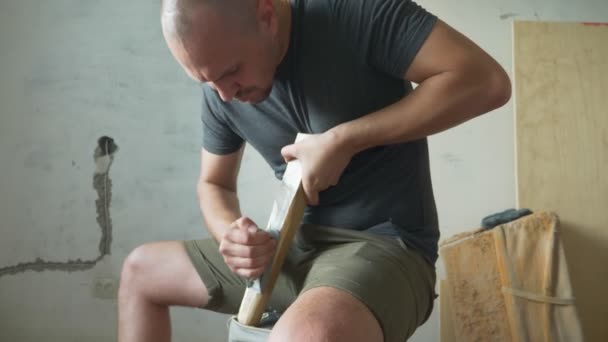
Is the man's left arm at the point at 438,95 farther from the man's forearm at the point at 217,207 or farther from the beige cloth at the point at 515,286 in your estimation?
the beige cloth at the point at 515,286

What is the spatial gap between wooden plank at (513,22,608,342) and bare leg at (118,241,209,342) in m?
1.21

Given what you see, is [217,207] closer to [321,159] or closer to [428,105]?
[321,159]

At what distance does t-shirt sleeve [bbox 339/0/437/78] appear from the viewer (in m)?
0.94

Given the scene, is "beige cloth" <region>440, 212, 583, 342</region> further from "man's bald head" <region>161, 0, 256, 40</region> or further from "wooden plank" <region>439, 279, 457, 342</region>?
"man's bald head" <region>161, 0, 256, 40</region>

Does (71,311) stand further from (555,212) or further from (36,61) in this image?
(555,212)

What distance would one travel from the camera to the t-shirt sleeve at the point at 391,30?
937mm

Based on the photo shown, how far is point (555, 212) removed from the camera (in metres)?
1.88

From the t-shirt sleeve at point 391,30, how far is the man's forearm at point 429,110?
2.1 inches

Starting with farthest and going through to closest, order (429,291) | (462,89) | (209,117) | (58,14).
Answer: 1. (58,14)
2. (209,117)
3. (429,291)
4. (462,89)

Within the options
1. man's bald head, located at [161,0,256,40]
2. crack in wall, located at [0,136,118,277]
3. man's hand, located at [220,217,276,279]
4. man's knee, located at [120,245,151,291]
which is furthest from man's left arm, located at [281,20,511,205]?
crack in wall, located at [0,136,118,277]

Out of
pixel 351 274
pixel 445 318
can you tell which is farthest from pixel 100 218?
pixel 351 274

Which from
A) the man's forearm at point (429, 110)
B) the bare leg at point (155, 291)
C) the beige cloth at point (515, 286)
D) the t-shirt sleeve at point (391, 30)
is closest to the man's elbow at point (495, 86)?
the man's forearm at point (429, 110)

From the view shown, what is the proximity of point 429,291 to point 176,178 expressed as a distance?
1.35 metres

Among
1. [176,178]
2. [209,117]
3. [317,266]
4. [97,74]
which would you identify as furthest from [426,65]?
[97,74]
